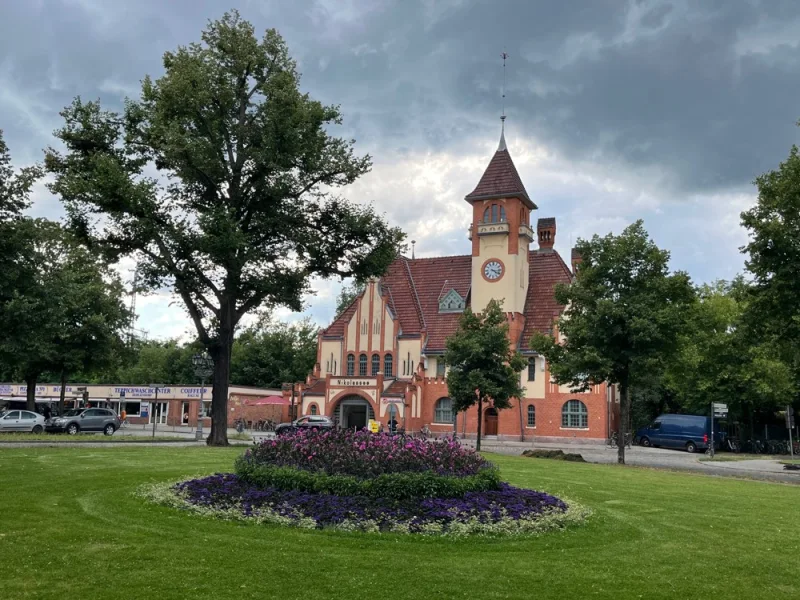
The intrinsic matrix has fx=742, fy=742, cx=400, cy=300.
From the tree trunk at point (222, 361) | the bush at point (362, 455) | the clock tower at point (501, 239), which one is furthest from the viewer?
the clock tower at point (501, 239)

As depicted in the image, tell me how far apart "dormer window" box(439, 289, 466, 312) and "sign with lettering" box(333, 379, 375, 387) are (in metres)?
8.60

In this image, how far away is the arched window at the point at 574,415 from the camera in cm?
5244

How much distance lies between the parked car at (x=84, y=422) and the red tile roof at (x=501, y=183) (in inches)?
1233

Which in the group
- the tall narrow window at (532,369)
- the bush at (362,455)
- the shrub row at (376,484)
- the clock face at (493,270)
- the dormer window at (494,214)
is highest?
the dormer window at (494,214)

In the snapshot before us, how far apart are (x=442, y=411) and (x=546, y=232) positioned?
20099 mm

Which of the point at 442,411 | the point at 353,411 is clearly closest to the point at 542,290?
the point at 442,411

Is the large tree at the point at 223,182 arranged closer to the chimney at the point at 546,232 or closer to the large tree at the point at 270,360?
the chimney at the point at 546,232

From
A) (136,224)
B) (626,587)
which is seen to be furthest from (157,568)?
(136,224)

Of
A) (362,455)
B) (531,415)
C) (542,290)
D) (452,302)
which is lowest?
(531,415)

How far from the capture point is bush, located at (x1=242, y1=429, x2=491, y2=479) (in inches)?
475

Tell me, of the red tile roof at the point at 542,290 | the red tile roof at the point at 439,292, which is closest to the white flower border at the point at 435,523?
the red tile roof at the point at 439,292

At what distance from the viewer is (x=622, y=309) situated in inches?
1139

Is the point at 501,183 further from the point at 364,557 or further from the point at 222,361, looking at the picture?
the point at 364,557

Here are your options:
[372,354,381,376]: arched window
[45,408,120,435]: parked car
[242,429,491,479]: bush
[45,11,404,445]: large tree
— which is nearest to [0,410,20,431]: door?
[45,408,120,435]: parked car
